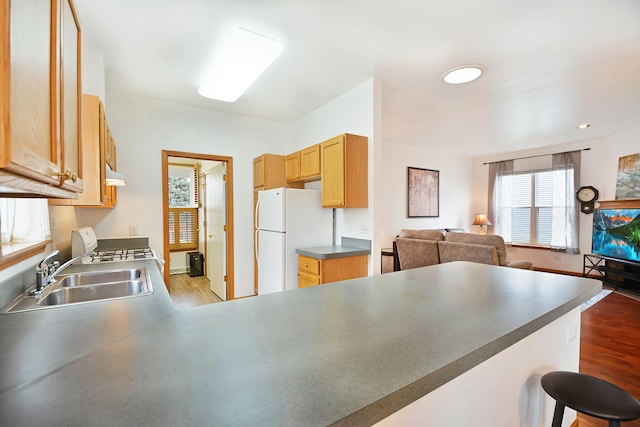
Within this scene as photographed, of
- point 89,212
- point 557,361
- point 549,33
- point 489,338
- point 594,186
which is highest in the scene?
point 549,33

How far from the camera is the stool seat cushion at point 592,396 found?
977 millimetres

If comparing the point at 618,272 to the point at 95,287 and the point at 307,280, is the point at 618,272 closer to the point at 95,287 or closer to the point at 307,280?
the point at 307,280

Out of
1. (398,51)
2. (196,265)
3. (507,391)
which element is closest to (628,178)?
(398,51)

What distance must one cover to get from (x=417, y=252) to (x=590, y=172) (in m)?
4.13

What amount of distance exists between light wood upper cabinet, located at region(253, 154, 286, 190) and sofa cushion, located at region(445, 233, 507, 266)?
2.52m

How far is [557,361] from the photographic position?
1434 millimetres

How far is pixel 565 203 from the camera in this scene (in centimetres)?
569

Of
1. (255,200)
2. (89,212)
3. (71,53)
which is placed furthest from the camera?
(255,200)

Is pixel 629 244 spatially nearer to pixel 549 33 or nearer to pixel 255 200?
pixel 549 33

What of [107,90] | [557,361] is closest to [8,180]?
[557,361]

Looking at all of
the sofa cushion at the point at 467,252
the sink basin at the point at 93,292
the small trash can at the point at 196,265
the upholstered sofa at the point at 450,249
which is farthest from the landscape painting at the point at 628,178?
the small trash can at the point at 196,265

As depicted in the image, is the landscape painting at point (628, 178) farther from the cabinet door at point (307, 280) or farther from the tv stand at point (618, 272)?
the cabinet door at point (307, 280)

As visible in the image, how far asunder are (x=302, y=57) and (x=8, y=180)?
2.40m

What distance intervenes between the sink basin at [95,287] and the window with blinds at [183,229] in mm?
4404
